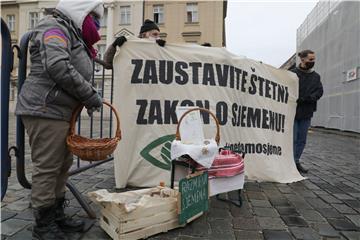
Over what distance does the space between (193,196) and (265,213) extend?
2.96 feet

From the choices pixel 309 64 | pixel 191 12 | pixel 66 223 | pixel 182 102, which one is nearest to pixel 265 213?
pixel 182 102

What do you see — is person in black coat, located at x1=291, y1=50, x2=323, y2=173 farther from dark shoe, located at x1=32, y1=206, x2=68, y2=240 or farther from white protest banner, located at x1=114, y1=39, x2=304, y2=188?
dark shoe, located at x1=32, y1=206, x2=68, y2=240

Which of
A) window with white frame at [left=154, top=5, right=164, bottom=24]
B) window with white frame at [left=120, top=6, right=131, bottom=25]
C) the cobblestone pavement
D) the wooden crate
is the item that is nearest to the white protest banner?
the cobblestone pavement

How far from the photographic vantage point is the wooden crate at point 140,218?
8.23 feet

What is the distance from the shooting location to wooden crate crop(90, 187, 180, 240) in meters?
2.51

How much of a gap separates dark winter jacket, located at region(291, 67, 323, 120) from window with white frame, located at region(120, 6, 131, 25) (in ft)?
95.8

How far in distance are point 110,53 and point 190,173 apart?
1.71m

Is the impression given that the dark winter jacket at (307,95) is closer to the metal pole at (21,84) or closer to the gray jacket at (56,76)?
the gray jacket at (56,76)

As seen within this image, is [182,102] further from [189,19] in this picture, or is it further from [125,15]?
[125,15]

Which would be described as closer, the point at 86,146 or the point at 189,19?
the point at 86,146

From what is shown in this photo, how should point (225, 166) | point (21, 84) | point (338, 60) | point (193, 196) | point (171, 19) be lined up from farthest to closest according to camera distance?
A: point (171, 19) < point (338, 60) < point (225, 166) < point (193, 196) < point (21, 84)

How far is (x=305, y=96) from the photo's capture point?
17.7 ft

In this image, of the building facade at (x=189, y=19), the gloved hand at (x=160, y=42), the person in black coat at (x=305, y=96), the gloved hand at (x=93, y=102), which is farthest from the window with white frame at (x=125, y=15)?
the gloved hand at (x=93, y=102)

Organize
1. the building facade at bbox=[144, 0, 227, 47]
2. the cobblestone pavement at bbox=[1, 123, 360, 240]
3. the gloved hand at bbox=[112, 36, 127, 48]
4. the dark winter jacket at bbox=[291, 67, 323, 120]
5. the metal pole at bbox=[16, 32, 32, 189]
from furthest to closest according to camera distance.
→ the building facade at bbox=[144, 0, 227, 47]
the dark winter jacket at bbox=[291, 67, 323, 120]
the gloved hand at bbox=[112, 36, 127, 48]
the cobblestone pavement at bbox=[1, 123, 360, 240]
the metal pole at bbox=[16, 32, 32, 189]
